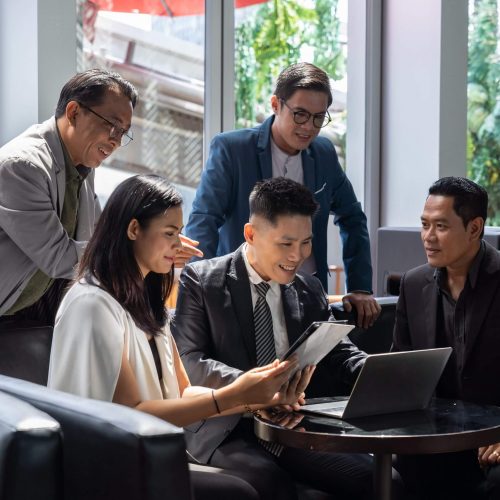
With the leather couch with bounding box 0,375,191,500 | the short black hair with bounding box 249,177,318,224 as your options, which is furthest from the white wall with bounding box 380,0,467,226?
the leather couch with bounding box 0,375,191,500

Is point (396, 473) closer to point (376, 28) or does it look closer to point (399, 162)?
point (399, 162)

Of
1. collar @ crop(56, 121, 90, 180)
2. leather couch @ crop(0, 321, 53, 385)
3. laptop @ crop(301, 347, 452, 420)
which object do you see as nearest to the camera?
laptop @ crop(301, 347, 452, 420)

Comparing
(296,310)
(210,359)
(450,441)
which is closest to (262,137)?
(296,310)

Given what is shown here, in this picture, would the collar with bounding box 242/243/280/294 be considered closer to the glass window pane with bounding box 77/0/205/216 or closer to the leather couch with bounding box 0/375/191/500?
the leather couch with bounding box 0/375/191/500

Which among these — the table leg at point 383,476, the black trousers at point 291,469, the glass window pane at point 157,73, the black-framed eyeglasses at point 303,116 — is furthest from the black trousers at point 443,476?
the glass window pane at point 157,73

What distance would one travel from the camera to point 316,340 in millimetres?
2404

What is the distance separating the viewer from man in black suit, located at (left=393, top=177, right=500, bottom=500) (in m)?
2.99

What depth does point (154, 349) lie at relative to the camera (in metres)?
2.35

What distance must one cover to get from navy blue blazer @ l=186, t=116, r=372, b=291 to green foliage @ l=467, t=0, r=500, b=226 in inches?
99.6

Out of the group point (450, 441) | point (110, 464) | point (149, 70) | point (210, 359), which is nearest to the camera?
point (110, 464)

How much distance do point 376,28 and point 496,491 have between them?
12.8 ft

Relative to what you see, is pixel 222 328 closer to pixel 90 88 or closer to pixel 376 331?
pixel 90 88

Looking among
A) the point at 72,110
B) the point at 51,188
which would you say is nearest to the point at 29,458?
the point at 51,188

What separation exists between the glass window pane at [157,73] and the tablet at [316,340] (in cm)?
248
